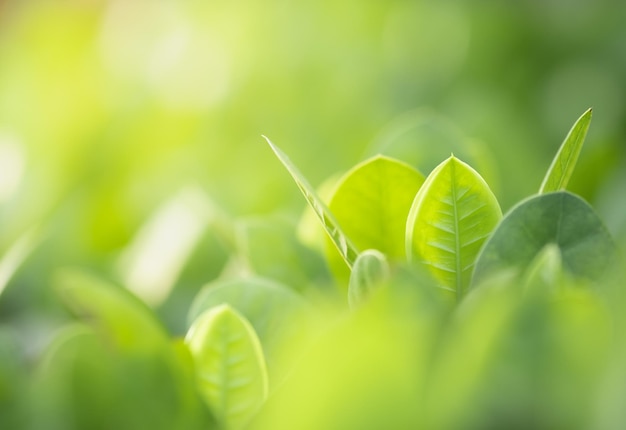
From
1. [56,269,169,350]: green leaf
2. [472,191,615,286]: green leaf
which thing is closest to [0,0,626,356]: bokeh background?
[56,269,169,350]: green leaf

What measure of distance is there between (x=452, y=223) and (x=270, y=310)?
16 cm

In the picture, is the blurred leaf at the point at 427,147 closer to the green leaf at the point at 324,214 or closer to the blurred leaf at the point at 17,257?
the green leaf at the point at 324,214

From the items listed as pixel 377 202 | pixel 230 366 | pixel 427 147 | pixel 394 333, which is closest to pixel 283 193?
pixel 427 147

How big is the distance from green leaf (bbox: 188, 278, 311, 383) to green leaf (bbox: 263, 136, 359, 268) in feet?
0.22

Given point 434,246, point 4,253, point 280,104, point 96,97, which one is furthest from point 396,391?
point 96,97

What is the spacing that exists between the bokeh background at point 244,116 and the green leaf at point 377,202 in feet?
0.31

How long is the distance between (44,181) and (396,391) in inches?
41.0

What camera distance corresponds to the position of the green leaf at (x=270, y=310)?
638mm

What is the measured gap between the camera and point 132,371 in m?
0.57

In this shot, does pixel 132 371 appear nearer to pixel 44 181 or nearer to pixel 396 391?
pixel 396 391

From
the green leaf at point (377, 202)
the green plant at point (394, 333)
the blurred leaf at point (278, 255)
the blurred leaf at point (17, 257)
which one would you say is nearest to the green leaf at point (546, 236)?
the green plant at point (394, 333)

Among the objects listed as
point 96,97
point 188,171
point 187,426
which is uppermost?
point 96,97

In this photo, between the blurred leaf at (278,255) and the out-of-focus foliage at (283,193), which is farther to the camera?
the blurred leaf at (278,255)

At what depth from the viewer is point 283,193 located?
1201 millimetres
